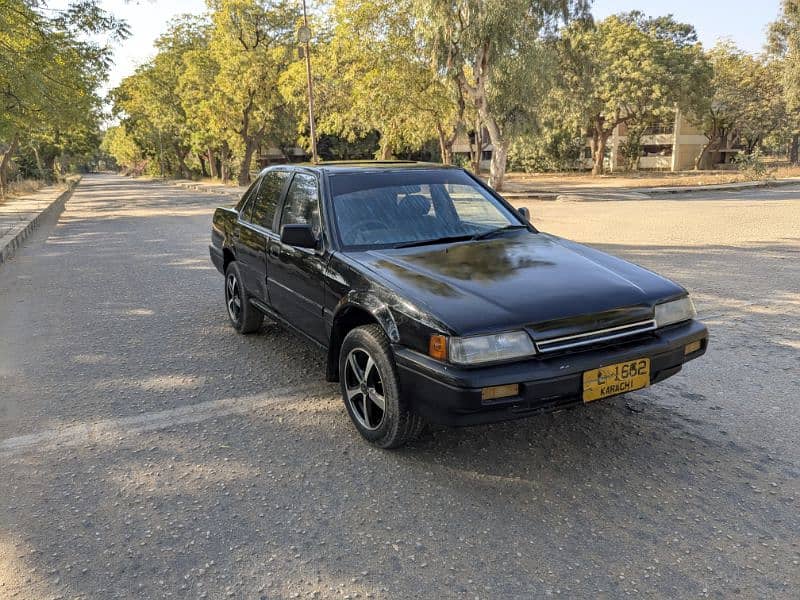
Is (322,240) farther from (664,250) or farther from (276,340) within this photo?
(664,250)

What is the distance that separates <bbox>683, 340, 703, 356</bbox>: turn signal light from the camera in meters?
3.35

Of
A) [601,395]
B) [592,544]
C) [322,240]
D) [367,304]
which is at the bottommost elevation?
[592,544]

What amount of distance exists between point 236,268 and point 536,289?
3338mm

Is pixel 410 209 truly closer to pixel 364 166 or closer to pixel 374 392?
pixel 364 166

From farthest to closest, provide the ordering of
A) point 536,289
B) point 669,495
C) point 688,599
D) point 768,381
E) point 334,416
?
1. point 768,381
2. point 334,416
3. point 536,289
4. point 669,495
5. point 688,599

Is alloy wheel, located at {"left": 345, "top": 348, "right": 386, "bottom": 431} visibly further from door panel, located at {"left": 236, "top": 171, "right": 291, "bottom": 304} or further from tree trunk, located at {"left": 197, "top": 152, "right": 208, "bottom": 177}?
tree trunk, located at {"left": 197, "top": 152, "right": 208, "bottom": 177}

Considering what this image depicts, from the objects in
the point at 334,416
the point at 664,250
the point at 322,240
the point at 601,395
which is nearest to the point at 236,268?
the point at 322,240

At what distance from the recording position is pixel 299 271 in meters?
4.26

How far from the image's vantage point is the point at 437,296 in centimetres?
313

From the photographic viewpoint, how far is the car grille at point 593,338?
2986 millimetres

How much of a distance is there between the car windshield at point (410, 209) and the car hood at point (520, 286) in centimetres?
21

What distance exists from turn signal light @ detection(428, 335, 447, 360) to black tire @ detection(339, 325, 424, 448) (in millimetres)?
298

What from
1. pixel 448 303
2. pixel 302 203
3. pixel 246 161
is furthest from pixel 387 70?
pixel 448 303

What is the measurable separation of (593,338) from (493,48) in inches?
864
